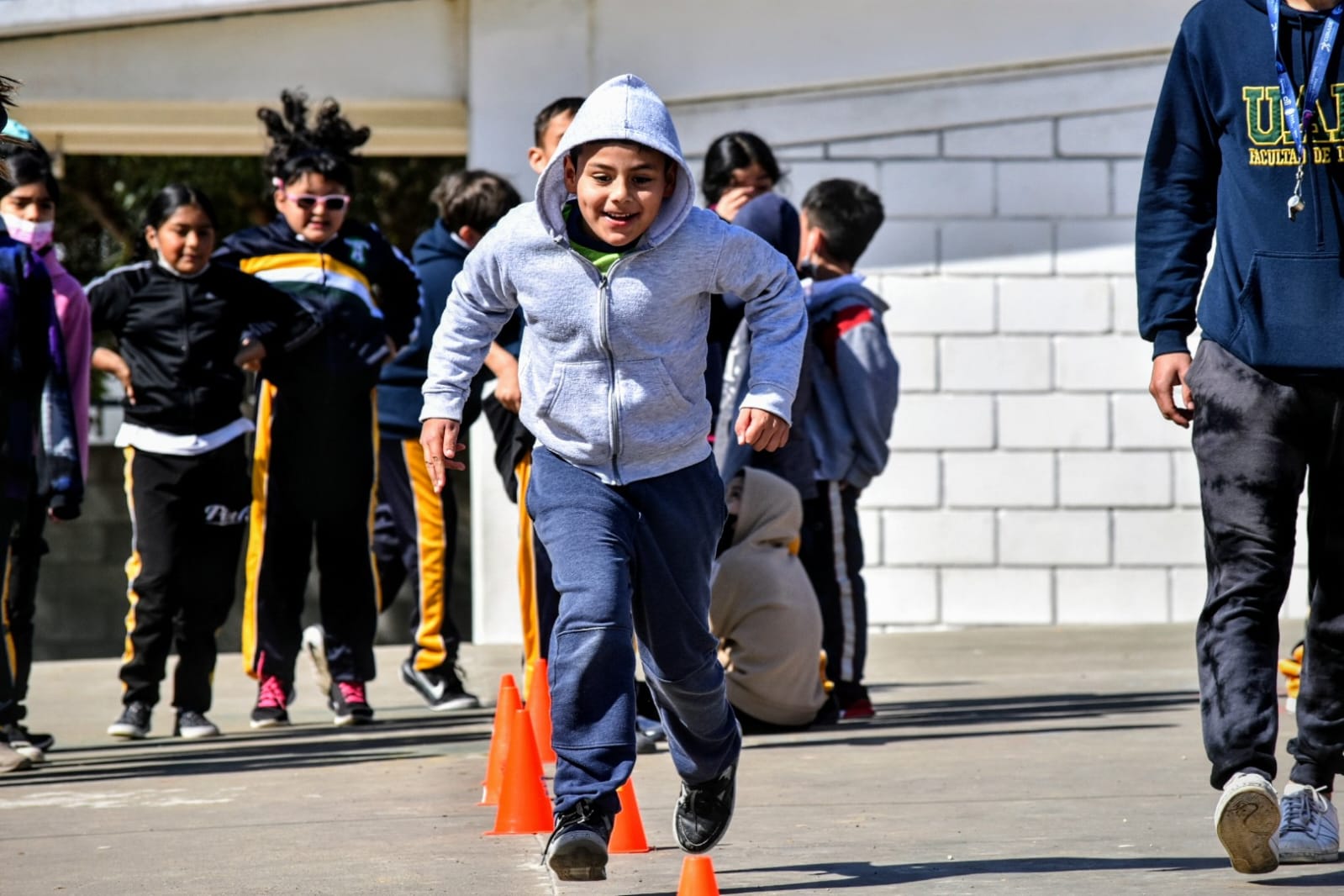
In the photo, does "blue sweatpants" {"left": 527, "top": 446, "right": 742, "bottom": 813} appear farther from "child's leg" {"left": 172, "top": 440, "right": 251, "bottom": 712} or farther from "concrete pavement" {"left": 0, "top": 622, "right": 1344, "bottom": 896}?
"child's leg" {"left": 172, "top": 440, "right": 251, "bottom": 712}

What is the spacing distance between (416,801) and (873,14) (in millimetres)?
6829

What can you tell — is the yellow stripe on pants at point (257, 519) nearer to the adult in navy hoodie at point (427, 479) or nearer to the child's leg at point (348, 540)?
the child's leg at point (348, 540)

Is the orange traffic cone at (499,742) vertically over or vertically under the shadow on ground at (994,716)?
over

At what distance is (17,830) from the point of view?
5527 millimetres

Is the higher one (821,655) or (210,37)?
(210,37)

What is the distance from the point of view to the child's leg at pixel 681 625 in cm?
453

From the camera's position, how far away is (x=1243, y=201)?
4.39 meters

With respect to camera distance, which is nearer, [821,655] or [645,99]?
[645,99]

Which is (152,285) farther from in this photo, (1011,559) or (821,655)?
(1011,559)

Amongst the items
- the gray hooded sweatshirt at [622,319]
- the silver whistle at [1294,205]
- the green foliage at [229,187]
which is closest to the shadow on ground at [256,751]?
the gray hooded sweatshirt at [622,319]

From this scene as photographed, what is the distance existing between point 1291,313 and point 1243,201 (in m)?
0.27

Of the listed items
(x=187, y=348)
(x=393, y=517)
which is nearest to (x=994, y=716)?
(x=393, y=517)

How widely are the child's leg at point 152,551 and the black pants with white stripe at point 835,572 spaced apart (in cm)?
230

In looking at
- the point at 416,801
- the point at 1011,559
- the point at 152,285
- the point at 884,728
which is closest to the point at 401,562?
the point at 152,285
